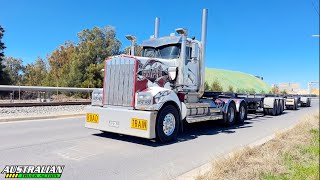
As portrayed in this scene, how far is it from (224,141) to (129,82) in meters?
3.41

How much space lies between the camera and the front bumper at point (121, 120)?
7.63m

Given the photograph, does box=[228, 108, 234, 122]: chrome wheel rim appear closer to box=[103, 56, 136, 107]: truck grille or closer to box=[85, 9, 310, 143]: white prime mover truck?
box=[85, 9, 310, 143]: white prime mover truck

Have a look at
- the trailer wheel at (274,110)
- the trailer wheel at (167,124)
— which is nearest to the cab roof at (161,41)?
the trailer wheel at (167,124)

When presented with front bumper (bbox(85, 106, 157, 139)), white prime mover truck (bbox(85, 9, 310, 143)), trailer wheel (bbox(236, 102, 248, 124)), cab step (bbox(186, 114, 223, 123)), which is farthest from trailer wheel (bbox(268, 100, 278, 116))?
front bumper (bbox(85, 106, 157, 139))

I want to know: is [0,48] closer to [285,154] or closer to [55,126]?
[55,126]

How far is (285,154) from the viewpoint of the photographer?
6.82 meters

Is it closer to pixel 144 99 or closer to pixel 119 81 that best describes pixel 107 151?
pixel 144 99

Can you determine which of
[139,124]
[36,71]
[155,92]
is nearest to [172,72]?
[155,92]

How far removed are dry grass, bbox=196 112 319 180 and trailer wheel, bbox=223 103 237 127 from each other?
11.9ft

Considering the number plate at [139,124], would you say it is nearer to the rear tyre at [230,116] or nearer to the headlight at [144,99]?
the headlight at [144,99]

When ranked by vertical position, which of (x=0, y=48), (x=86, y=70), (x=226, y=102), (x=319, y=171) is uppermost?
(x=0, y=48)

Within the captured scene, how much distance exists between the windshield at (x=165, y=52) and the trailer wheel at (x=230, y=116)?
363cm

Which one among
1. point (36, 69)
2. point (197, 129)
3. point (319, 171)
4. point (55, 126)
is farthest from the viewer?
point (36, 69)

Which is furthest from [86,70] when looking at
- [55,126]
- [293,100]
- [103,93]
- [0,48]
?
[103,93]
